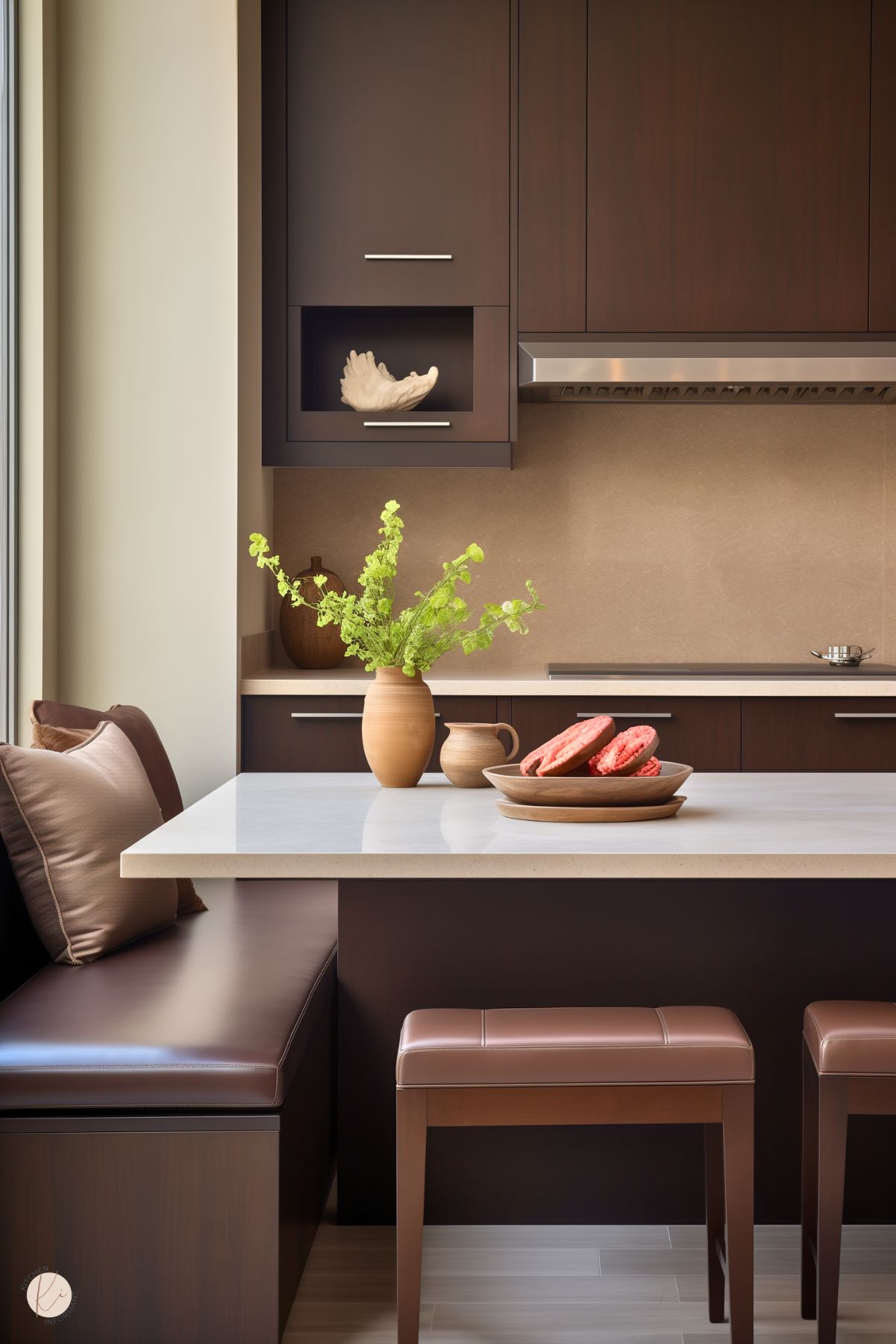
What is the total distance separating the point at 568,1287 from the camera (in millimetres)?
1986

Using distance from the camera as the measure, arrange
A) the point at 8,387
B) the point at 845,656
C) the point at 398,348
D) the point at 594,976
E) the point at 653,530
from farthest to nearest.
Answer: the point at 653,530, the point at 398,348, the point at 845,656, the point at 8,387, the point at 594,976

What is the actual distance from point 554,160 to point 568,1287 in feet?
9.51

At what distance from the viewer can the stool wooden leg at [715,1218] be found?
1854 mm

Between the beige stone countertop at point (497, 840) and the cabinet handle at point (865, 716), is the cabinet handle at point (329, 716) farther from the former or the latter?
the beige stone countertop at point (497, 840)

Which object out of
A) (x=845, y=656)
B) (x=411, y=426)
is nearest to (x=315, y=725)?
(x=411, y=426)

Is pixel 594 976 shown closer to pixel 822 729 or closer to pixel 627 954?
pixel 627 954

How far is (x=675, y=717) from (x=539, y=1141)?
57.1 inches

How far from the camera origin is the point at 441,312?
12.0ft

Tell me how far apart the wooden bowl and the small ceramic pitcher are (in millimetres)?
245

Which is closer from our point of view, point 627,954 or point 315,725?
point 627,954

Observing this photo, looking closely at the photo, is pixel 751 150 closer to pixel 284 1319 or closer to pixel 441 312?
pixel 441 312

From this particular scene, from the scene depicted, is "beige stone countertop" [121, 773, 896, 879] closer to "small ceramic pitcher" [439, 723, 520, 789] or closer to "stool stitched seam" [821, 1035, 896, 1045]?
"small ceramic pitcher" [439, 723, 520, 789]

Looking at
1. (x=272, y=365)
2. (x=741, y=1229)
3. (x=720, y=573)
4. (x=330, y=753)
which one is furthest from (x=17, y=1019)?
(x=720, y=573)

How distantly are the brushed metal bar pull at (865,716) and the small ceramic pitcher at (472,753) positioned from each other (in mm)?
1467
